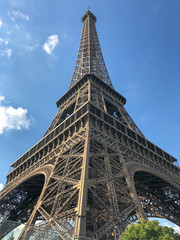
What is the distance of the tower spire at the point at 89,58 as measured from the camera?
46094 mm

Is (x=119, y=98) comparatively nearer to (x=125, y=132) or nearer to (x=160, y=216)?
(x=125, y=132)

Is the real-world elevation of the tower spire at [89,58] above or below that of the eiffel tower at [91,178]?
above

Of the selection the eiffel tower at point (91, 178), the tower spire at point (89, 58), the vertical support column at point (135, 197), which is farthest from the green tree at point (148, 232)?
the tower spire at point (89, 58)

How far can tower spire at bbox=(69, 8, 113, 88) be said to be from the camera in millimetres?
46094

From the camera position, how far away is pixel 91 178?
1686 cm

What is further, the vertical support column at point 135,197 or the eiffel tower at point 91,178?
the vertical support column at point 135,197

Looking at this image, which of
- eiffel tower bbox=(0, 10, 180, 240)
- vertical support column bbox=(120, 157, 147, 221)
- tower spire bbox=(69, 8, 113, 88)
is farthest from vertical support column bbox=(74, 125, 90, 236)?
tower spire bbox=(69, 8, 113, 88)

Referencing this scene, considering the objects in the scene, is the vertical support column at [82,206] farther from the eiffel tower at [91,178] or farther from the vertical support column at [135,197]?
the vertical support column at [135,197]

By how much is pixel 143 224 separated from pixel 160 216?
76.5ft

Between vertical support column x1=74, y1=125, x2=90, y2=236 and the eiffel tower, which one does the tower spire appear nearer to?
Answer: the eiffel tower

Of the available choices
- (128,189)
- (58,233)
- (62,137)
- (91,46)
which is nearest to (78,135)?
(62,137)

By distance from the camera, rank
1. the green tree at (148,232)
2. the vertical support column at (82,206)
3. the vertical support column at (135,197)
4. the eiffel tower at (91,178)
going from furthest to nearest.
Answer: the vertical support column at (135,197) < the eiffel tower at (91,178) < the vertical support column at (82,206) < the green tree at (148,232)

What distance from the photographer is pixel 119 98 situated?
41.8 meters

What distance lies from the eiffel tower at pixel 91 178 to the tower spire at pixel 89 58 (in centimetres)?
772
